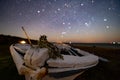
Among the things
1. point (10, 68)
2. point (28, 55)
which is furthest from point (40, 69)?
point (10, 68)

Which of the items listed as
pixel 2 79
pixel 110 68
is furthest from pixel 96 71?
pixel 2 79

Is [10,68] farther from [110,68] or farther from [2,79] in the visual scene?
[110,68]

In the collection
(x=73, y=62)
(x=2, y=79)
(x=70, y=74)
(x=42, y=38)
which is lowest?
(x=2, y=79)

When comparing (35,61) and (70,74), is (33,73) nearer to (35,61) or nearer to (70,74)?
(35,61)

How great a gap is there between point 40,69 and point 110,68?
583 cm

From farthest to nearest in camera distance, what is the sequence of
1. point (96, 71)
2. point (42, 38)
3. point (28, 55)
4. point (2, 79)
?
point (96, 71) → point (2, 79) → point (42, 38) → point (28, 55)

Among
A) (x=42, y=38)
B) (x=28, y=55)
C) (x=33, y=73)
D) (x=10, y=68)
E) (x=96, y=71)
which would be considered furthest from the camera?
(x=10, y=68)

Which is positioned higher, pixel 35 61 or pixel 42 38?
pixel 42 38

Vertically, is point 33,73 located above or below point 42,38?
below

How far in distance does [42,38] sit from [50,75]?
1.45m

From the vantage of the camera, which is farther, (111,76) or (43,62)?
(111,76)

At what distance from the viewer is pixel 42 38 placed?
245 inches

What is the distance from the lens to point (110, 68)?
9.83 m

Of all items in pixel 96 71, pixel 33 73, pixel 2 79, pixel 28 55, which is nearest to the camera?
pixel 33 73
